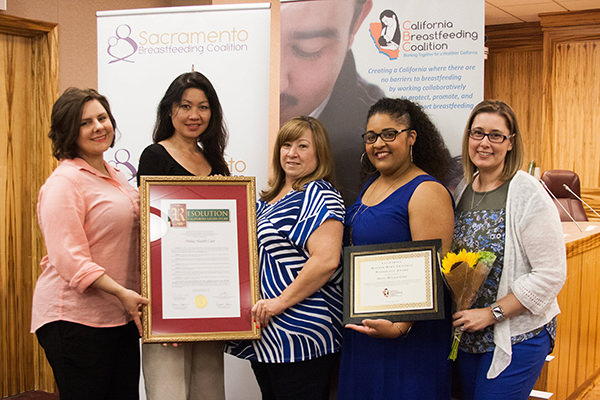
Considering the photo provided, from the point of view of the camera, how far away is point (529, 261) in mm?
1995

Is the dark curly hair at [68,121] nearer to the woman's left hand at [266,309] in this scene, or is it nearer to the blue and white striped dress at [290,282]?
the blue and white striped dress at [290,282]

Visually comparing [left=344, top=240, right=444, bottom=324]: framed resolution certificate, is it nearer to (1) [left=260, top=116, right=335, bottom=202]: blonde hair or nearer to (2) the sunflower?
(2) the sunflower

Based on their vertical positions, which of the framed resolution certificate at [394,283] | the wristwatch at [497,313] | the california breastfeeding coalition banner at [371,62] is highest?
the california breastfeeding coalition banner at [371,62]

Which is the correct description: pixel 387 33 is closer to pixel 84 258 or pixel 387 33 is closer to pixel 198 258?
pixel 198 258

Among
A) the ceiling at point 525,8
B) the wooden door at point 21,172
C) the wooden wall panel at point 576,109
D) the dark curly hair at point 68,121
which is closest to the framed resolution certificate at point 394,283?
the dark curly hair at point 68,121

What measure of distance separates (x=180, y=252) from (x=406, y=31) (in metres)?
1.38

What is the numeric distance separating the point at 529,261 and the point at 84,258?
1.46 m

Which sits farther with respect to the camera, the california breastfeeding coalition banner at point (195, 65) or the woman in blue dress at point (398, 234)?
the california breastfeeding coalition banner at point (195, 65)

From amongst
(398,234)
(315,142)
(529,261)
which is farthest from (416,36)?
(529,261)

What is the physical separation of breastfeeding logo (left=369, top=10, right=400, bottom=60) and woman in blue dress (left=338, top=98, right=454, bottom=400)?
1.84ft

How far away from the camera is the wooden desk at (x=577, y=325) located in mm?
3400

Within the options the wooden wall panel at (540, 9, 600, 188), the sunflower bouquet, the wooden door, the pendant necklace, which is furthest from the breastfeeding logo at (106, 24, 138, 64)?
the wooden wall panel at (540, 9, 600, 188)

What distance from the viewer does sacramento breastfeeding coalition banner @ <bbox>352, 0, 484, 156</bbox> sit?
8.55 ft

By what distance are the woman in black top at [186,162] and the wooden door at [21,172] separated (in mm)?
1823
